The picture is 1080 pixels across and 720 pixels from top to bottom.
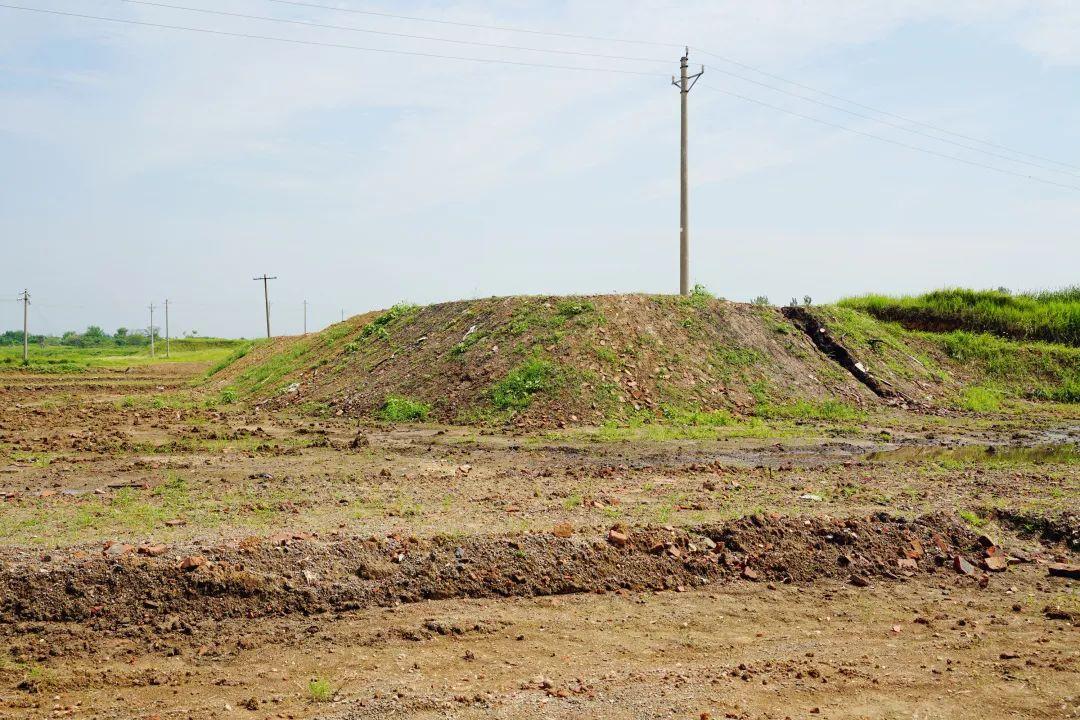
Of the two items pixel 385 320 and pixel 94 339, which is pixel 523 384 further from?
pixel 94 339

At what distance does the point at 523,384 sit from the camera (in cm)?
1744

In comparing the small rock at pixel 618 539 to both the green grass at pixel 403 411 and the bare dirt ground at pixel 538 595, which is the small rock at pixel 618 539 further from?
the green grass at pixel 403 411

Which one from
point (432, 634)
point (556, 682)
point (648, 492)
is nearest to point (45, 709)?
point (432, 634)

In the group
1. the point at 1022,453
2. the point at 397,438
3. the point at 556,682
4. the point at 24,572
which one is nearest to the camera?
the point at 556,682

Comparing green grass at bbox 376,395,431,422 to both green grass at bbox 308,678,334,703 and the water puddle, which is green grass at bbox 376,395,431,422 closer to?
the water puddle

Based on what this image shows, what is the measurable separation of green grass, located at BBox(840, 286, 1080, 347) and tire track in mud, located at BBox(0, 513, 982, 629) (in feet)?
74.1

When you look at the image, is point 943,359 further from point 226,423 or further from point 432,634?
point 432,634

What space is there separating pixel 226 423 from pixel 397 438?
4577 millimetres

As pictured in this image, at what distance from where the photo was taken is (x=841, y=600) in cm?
619

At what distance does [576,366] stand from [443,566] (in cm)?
1167

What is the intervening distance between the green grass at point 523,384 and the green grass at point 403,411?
1.56 metres

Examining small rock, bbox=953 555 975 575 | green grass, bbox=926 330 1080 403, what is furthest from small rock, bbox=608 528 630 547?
green grass, bbox=926 330 1080 403

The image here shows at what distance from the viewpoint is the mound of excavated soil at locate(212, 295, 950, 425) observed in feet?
56.5

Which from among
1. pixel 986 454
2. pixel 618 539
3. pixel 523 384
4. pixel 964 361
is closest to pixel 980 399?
pixel 964 361
